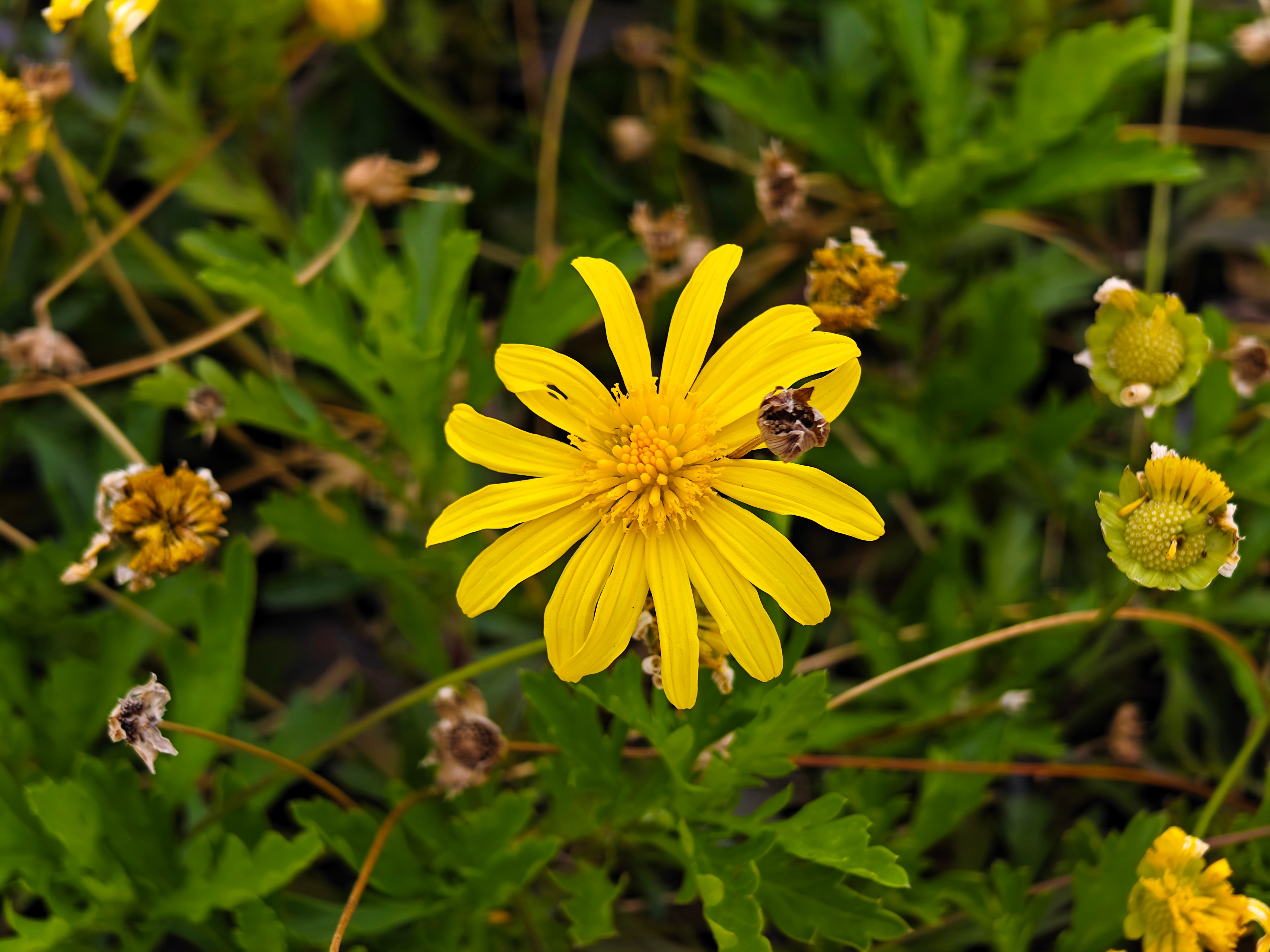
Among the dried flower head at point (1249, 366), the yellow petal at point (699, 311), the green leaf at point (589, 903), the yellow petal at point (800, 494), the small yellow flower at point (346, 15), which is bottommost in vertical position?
the green leaf at point (589, 903)

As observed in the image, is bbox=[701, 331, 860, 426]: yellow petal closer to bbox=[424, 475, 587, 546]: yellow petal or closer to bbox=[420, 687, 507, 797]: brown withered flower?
bbox=[424, 475, 587, 546]: yellow petal

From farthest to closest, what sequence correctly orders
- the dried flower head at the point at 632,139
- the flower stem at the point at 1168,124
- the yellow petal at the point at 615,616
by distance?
1. the dried flower head at the point at 632,139
2. the flower stem at the point at 1168,124
3. the yellow petal at the point at 615,616

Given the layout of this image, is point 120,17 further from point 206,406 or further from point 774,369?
point 774,369

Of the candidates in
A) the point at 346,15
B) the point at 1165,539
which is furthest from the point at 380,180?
the point at 1165,539

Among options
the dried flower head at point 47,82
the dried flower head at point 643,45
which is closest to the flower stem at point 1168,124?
the dried flower head at point 643,45

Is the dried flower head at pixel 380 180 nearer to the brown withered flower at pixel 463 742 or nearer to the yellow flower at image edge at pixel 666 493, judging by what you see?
the yellow flower at image edge at pixel 666 493

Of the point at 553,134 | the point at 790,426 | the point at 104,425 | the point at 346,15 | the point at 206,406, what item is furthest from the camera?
the point at 553,134
